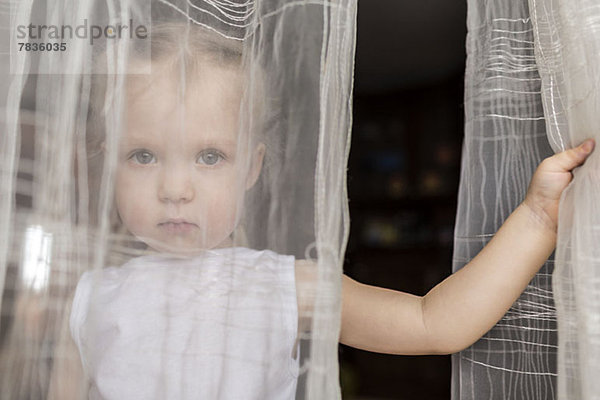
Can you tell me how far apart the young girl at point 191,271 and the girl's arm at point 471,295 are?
0.21ft

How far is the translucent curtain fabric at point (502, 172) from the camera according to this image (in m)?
0.78

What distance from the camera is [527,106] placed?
797 mm

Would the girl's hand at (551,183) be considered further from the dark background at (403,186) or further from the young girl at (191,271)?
the dark background at (403,186)

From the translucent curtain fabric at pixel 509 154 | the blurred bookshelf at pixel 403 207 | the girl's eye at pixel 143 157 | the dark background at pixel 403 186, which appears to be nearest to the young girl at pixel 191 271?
the girl's eye at pixel 143 157

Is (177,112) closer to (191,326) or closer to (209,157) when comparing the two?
(209,157)

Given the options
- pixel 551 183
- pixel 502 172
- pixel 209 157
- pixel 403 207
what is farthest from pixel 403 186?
pixel 209 157

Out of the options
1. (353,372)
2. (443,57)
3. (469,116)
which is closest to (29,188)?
(469,116)

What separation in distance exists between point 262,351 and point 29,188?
0.28m

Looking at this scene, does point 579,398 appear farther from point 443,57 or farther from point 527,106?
point 443,57

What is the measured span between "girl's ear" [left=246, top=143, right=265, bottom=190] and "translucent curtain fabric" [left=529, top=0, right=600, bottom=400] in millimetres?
319

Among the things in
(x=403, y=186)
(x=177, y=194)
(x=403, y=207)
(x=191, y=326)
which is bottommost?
(x=191, y=326)

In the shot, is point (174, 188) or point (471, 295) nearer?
point (174, 188)

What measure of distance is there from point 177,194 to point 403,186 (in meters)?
3.74

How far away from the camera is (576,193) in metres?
0.64
